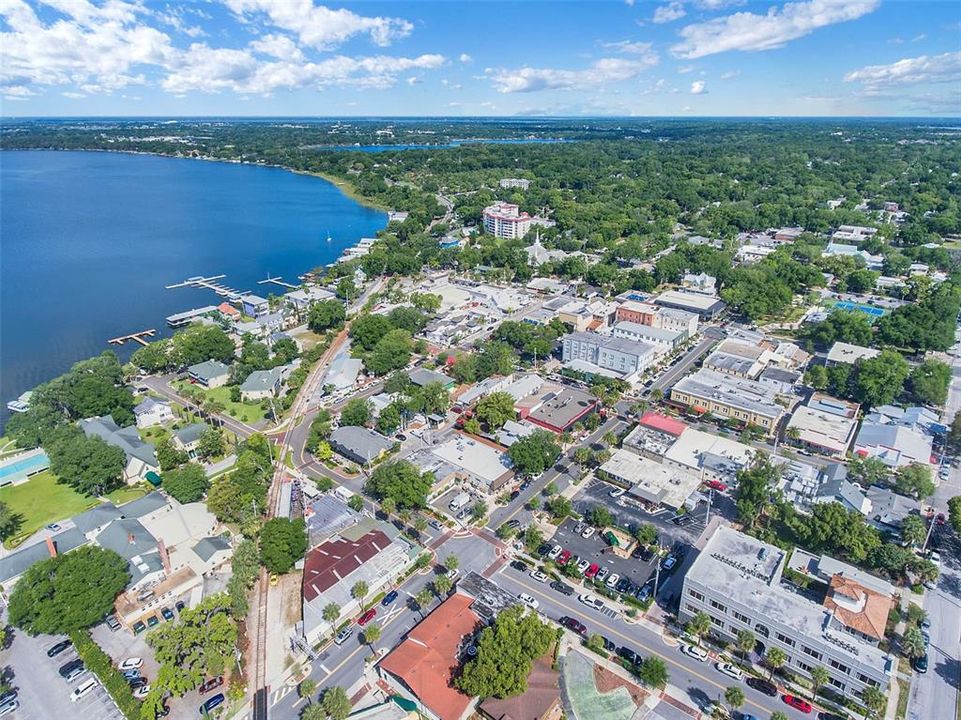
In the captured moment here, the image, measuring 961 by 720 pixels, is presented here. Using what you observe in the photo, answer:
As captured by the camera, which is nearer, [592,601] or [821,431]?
[592,601]

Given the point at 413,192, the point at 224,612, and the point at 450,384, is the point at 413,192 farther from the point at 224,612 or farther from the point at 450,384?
the point at 224,612

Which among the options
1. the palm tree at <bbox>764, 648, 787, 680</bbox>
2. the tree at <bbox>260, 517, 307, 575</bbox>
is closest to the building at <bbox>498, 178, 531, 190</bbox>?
the tree at <bbox>260, 517, 307, 575</bbox>

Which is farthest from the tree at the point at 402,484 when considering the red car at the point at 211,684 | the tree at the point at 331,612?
the red car at the point at 211,684

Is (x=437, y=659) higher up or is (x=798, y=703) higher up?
(x=437, y=659)

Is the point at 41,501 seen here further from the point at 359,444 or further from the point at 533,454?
the point at 533,454

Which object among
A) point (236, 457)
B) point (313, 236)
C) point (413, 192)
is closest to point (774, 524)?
point (236, 457)

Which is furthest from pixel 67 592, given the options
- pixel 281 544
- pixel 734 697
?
pixel 734 697

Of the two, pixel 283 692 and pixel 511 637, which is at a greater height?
pixel 511 637
